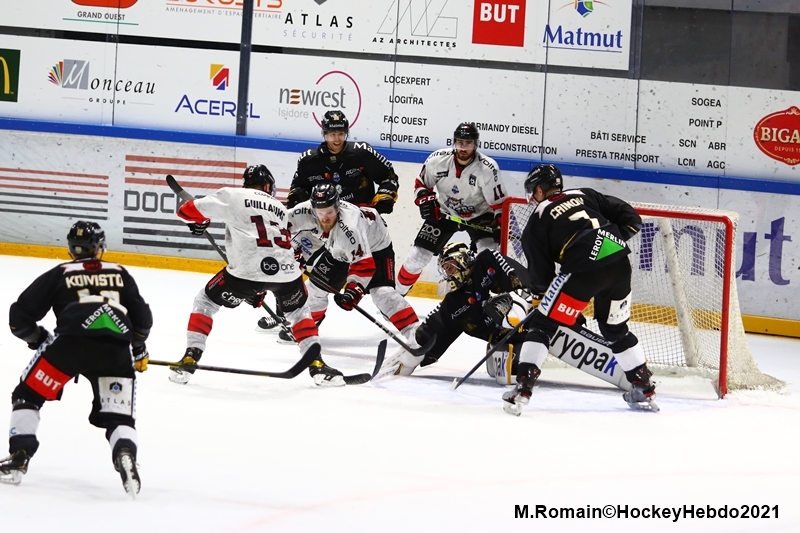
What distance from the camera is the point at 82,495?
335cm

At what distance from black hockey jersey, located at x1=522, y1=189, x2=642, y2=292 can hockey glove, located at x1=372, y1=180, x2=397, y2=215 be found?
165 cm

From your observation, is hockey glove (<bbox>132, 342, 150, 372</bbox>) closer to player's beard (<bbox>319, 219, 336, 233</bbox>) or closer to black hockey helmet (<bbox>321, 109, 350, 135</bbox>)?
player's beard (<bbox>319, 219, 336, 233</bbox>)

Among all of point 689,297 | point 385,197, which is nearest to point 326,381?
point 385,197

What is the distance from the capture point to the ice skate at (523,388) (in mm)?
4777

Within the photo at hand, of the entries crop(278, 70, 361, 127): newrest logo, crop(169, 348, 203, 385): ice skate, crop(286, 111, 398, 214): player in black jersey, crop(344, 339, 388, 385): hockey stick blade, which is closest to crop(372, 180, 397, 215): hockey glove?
crop(286, 111, 398, 214): player in black jersey

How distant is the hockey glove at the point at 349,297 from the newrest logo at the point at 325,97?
9.95 feet

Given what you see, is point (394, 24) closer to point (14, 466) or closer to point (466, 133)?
point (466, 133)

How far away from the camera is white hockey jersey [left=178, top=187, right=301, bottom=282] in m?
5.00

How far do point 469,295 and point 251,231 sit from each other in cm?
115

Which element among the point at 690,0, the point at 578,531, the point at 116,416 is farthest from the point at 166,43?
the point at 578,531

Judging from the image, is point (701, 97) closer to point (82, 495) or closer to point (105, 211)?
point (105, 211)

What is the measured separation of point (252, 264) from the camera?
5.00 meters

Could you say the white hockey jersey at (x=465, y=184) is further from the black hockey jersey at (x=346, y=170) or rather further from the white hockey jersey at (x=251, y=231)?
the white hockey jersey at (x=251, y=231)

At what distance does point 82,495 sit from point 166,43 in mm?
5716
